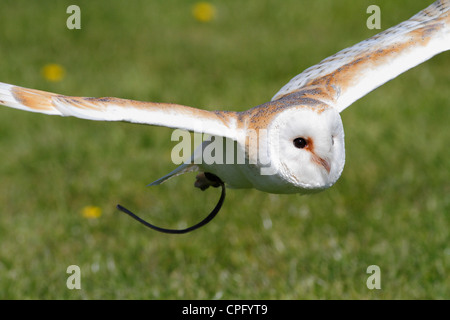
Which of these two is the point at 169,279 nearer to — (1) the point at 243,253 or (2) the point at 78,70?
(1) the point at 243,253

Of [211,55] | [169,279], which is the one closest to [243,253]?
[169,279]

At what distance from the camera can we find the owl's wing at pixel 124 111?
2.21m

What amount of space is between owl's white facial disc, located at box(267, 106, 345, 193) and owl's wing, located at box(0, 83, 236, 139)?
15cm

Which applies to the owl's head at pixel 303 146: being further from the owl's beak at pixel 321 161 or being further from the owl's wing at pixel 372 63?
the owl's wing at pixel 372 63

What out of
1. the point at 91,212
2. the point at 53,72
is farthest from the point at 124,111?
the point at 53,72

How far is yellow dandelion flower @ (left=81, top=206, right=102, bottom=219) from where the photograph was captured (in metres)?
4.18

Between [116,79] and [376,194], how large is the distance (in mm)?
2562

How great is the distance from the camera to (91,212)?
13.8ft

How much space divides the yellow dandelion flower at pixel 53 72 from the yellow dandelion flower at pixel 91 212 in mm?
2049

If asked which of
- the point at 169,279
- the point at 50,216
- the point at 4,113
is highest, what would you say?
the point at 4,113

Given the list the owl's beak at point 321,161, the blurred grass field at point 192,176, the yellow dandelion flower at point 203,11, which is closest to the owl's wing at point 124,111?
→ the owl's beak at point 321,161

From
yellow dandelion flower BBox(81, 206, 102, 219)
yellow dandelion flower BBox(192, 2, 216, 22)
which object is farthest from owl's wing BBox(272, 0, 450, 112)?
yellow dandelion flower BBox(192, 2, 216, 22)

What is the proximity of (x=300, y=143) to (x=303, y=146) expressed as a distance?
0.01 meters

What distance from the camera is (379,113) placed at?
17.7 ft
